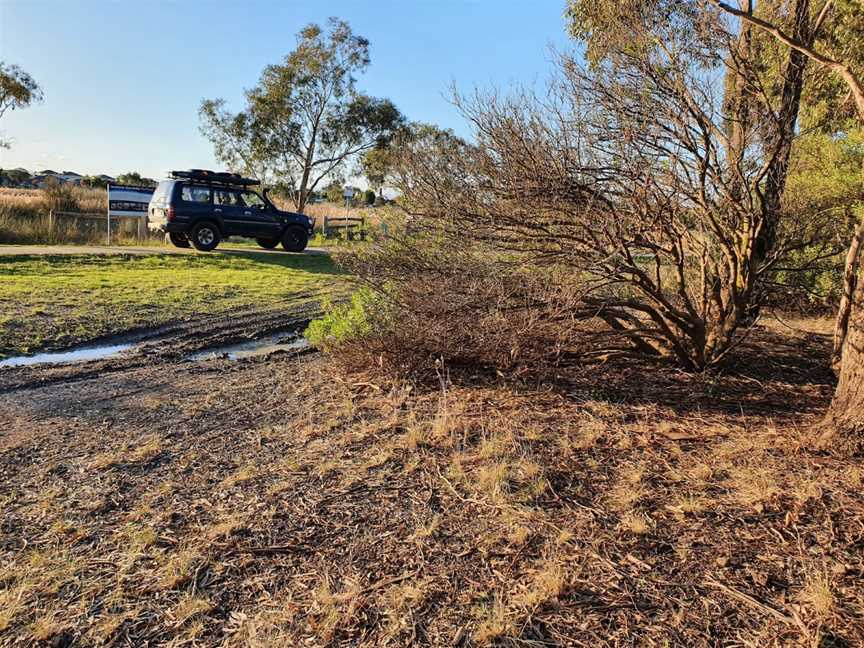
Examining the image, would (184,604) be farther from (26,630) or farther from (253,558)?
(26,630)

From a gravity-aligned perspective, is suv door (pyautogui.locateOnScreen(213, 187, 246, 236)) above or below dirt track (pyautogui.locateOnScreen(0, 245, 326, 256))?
above

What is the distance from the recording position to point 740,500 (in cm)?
326

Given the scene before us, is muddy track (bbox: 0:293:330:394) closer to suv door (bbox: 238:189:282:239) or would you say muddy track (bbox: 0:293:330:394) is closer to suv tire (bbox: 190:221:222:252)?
suv tire (bbox: 190:221:222:252)

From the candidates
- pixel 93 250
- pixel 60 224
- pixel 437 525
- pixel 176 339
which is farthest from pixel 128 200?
pixel 437 525

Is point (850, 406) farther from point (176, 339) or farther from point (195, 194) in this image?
point (195, 194)

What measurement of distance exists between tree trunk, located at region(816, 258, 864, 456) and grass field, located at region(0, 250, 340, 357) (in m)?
5.61

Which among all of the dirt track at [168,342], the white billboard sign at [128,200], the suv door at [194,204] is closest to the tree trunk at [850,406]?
the dirt track at [168,342]

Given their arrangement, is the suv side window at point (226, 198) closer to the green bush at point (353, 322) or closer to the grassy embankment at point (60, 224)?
the grassy embankment at point (60, 224)

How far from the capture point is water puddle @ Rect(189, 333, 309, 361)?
7471 millimetres

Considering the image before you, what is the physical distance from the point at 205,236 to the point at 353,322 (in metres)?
12.9

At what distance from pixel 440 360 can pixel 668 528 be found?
8.22ft

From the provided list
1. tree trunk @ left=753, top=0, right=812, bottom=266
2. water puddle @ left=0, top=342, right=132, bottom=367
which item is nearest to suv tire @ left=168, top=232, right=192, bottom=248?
water puddle @ left=0, top=342, right=132, bottom=367

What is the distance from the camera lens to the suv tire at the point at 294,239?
61.8ft

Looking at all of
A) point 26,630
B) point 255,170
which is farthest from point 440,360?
point 255,170
